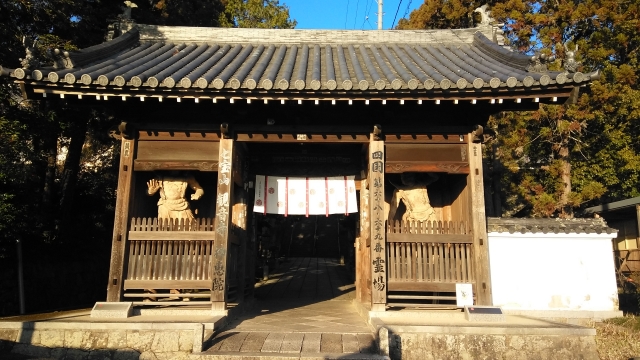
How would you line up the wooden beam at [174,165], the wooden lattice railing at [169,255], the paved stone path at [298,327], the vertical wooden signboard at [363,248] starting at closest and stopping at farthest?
the paved stone path at [298,327] < the wooden lattice railing at [169,255] < the wooden beam at [174,165] < the vertical wooden signboard at [363,248]

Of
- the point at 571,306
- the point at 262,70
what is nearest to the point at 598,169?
the point at 571,306

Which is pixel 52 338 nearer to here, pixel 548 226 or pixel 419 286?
pixel 419 286

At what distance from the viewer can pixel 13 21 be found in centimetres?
1066

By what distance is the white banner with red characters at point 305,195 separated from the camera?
10203 millimetres

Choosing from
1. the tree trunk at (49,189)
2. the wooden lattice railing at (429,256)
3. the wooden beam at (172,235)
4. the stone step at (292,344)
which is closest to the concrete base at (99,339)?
the stone step at (292,344)

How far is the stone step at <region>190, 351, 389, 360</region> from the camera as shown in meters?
5.68

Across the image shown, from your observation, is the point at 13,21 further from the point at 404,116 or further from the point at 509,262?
the point at 509,262

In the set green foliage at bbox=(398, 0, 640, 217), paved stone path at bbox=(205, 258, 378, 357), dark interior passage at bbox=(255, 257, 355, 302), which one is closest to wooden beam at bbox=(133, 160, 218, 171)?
paved stone path at bbox=(205, 258, 378, 357)

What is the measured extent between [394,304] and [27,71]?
23.5 feet

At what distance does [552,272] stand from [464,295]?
2360 millimetres

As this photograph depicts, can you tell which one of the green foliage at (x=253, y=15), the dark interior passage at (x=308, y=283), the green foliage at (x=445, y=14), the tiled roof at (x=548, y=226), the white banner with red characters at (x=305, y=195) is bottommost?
the dark interior passage at (x=308, y=283)

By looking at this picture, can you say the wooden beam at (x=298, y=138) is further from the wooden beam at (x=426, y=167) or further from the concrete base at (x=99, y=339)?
the concrete base at (x=99, y=339)

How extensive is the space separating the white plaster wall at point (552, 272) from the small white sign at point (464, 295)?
118 centimetres

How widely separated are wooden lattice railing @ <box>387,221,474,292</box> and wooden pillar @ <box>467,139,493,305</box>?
139 millimetres
